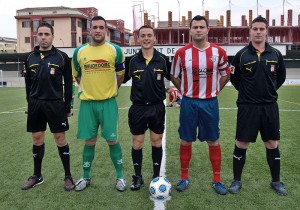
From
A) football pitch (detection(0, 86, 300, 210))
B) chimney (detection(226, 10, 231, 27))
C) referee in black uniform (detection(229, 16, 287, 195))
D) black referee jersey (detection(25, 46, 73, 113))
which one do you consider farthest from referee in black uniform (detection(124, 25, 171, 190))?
chimney (detection(226, 10, 231, 27))

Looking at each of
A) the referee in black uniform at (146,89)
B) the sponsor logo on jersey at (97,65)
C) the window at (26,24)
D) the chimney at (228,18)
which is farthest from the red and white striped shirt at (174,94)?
the window at (26,24)

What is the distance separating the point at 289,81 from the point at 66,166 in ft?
105

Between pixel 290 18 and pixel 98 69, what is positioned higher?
pixel 290 18

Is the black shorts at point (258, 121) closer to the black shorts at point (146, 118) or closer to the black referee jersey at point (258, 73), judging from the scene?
the black referee jersey at point (258, 73)

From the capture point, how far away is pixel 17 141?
22.2 ft

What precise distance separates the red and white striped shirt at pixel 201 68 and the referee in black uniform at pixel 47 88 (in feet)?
4.61

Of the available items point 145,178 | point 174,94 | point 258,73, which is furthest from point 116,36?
point 258,73

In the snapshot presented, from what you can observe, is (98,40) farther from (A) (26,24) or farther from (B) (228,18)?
(A) (26,24)

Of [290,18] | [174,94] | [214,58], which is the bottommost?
[174,94]

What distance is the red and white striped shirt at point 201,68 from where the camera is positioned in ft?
12.8

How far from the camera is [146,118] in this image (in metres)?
3.96

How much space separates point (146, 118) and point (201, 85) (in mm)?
766

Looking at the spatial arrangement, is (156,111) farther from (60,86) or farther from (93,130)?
(60,86)

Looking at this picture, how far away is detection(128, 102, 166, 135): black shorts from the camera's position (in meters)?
3.96
